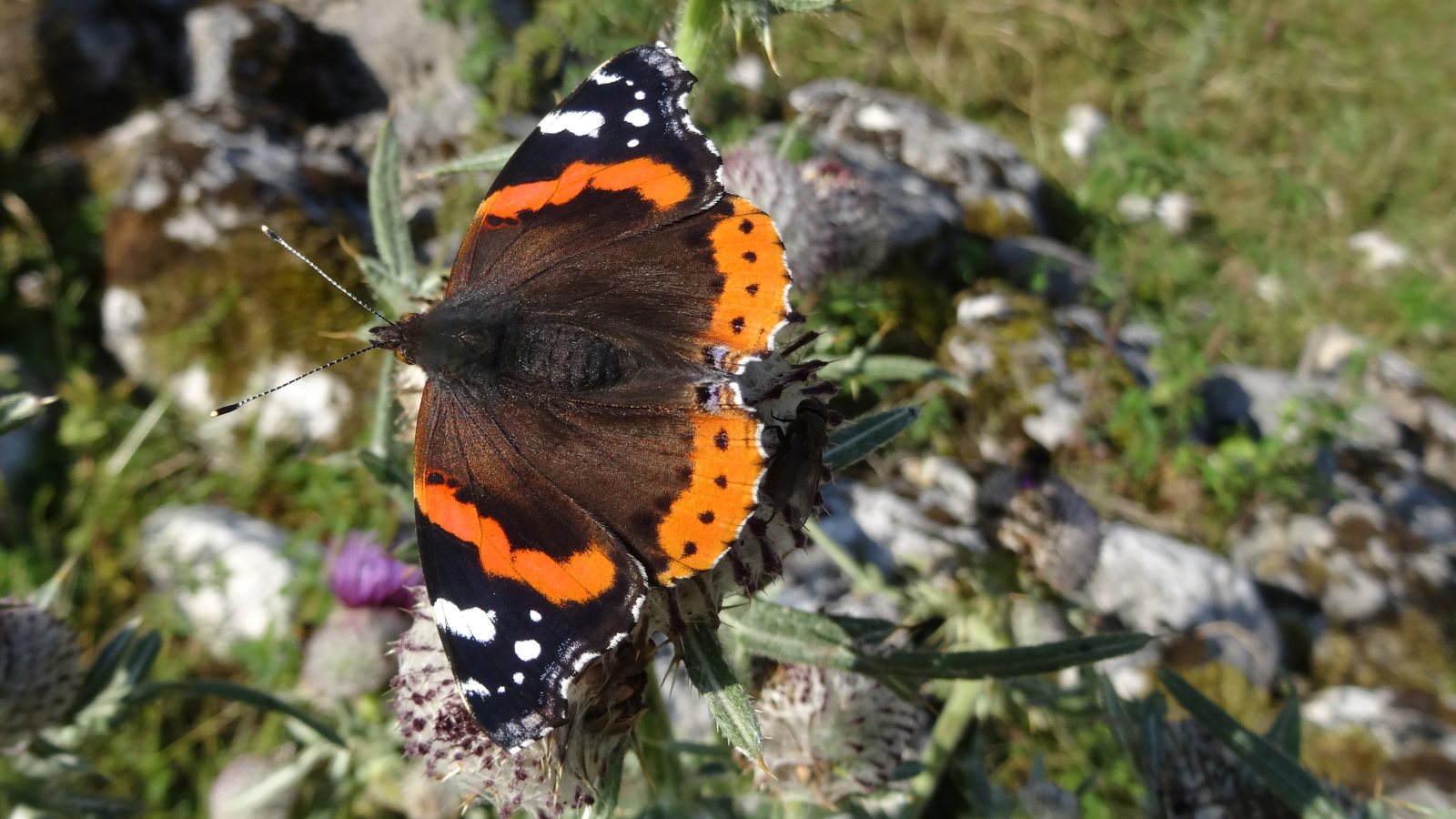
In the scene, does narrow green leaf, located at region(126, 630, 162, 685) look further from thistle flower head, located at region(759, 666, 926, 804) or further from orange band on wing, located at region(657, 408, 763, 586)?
orange band on wing, located at region(657, 408, 763, 586)

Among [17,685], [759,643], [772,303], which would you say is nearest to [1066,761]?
[759,643]

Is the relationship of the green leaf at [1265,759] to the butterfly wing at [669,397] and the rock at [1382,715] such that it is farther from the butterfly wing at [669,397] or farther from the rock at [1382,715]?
the rock at [1382,715]

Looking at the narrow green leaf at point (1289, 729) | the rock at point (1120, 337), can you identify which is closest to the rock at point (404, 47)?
the rock at point (1120, 337)

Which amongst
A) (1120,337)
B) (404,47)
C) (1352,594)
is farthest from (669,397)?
(404,47)

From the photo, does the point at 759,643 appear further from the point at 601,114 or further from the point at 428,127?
the point at 428,127

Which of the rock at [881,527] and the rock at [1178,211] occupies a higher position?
the rock at [881,527]
